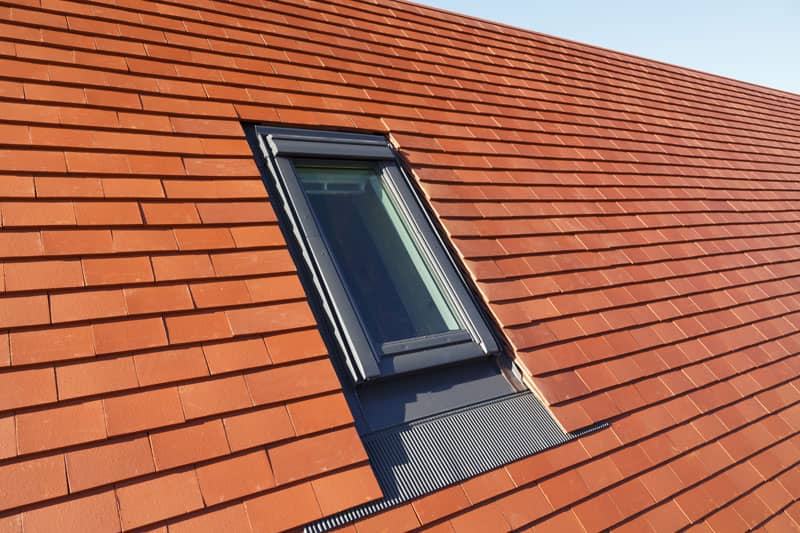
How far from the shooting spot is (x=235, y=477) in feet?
4.71

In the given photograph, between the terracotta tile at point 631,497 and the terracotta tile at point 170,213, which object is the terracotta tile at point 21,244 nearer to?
Answer: the terracotta tile at point 170,213

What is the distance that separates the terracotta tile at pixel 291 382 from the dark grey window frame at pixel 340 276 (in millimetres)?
129

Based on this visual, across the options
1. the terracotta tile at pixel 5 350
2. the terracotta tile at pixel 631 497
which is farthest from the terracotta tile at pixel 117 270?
the terracotta tile at pixel 631 497

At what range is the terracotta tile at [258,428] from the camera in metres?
1.50

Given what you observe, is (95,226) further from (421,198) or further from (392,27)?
(392,27)

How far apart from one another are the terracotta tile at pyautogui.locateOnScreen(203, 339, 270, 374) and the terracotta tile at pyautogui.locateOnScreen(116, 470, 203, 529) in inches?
13.9

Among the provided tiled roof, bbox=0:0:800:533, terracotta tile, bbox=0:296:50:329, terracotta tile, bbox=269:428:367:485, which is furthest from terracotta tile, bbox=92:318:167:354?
terracotta tile, bbox=269:428:367:485

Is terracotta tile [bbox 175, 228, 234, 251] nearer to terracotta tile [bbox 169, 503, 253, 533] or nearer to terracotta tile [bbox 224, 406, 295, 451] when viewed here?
terracotta tile [bbox 224, 406, 295, 451]

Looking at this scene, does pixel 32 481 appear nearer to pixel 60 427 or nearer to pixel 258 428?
pixel 60 427

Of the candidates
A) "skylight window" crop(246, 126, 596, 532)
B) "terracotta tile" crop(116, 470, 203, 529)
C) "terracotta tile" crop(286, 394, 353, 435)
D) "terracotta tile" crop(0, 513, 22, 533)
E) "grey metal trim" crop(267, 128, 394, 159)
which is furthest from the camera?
"grey metal trim" crop(267, 128, 394, 159)

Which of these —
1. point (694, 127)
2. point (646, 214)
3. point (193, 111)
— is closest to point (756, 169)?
point (694, 127)

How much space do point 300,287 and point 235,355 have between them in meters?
0.39

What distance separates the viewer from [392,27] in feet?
12.5

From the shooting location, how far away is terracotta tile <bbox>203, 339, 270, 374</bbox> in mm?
1626
